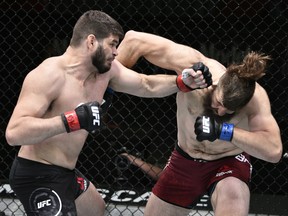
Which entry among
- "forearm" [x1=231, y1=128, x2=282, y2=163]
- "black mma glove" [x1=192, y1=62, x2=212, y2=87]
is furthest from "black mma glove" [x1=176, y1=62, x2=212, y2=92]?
"forearm" [x1=231, y1=128, x2=282, y2=163]

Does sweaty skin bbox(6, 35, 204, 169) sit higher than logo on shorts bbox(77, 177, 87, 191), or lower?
higher

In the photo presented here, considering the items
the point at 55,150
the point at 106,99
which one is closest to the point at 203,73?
the point at 106,99

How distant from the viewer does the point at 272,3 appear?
4324mm

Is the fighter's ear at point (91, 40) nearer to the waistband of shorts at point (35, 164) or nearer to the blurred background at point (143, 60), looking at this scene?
the waistband of shorts at point (35, 164)

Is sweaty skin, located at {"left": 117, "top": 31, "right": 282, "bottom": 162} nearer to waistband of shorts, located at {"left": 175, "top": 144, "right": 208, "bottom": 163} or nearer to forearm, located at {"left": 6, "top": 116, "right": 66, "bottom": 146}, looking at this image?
waistband of shorts, located at {"left": 175, "top": 144, "right": 208, "bottom": 163}

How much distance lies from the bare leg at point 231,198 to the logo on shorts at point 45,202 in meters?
0.74

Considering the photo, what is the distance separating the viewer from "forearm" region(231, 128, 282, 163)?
3002 mm

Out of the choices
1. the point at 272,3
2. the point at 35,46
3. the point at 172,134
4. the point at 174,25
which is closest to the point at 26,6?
the point at 35,46

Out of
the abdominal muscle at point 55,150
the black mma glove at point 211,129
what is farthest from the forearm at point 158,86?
the abdominal muscle at point 55,150

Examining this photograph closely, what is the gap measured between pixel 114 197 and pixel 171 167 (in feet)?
3.43

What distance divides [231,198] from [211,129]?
1.27 ft

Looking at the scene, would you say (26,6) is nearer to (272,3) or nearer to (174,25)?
(174,25)

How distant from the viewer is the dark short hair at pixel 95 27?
290 centimetres

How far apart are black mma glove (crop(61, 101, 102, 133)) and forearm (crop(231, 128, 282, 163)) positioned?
0.65 meters
